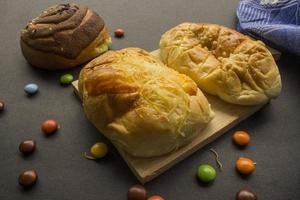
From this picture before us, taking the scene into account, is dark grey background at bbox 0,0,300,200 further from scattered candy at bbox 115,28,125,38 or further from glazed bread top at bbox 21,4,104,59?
scattered candy at bbox 115,28,125,38

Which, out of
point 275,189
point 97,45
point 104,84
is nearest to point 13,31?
point 97,45

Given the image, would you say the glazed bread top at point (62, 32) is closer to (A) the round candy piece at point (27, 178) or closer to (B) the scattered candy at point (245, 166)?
(A) the round candy piece at point (27, 178)

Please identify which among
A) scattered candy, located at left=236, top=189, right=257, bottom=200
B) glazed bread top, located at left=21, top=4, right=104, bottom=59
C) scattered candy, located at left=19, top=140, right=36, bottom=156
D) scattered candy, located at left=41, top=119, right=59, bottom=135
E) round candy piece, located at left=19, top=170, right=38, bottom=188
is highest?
glazed bread top, located at left=21, top=4, right=104, bottom=59

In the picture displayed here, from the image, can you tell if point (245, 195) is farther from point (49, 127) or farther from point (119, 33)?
point (119, 33)

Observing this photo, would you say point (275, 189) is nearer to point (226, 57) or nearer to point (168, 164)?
point (168, 164)

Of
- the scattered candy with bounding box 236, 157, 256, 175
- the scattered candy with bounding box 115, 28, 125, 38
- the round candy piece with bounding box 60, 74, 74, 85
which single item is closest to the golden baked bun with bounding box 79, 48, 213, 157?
the scattered candy with bounding box 236, 157, 256, 175

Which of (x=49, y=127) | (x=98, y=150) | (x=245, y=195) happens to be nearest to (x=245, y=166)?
(x=245, y=195)

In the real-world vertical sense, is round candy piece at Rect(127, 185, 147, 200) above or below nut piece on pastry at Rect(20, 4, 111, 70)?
below
